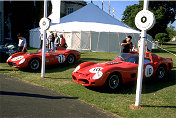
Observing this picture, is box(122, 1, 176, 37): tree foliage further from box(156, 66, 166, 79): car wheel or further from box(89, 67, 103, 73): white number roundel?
box(89, 67, 103, 73): white number roundel

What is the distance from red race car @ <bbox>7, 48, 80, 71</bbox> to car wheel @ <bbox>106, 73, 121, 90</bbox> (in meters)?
4.47

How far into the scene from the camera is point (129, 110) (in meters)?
5.03

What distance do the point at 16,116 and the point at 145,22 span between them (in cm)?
359

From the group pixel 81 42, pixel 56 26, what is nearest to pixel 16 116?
pixel 81 42

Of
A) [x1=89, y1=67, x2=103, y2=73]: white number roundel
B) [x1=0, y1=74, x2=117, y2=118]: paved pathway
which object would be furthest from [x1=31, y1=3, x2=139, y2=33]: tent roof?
[x1=0, y1=74, x2=117, y2=118]: paved pathway

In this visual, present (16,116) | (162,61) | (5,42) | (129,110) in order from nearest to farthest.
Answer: (16,116)
(129,110)
(162,61)
(5,42)

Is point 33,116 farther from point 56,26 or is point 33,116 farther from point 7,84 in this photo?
point 56,26

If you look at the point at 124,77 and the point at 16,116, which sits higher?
the point at 124,77

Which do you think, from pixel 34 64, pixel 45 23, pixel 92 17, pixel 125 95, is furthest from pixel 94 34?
pixel 125 95

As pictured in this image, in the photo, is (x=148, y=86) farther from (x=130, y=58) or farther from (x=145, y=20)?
(x=145, y=20)

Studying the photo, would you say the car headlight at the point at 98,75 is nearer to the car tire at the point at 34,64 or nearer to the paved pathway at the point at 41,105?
the paved pathway at the point at 41,105

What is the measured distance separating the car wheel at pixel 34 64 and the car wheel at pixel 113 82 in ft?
14.8

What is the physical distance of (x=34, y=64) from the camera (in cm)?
972

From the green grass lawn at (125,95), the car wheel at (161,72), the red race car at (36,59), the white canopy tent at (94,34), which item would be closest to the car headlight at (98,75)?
the green grass lawn at (125,95)
